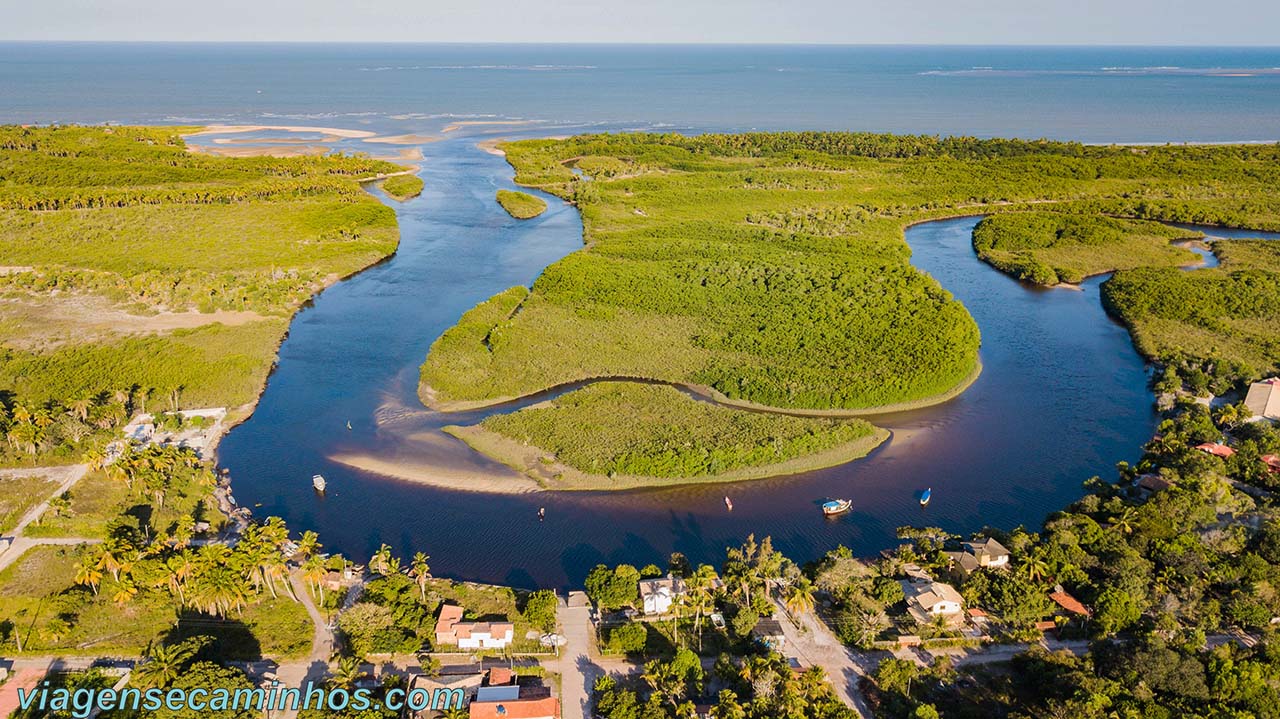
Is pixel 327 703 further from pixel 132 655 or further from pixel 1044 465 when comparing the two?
pixel 1044 465

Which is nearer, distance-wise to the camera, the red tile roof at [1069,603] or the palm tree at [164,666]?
the palm tree at [164,666]

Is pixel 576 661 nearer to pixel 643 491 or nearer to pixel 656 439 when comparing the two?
pixel 643 491

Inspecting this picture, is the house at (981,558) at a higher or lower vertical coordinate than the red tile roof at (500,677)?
higher

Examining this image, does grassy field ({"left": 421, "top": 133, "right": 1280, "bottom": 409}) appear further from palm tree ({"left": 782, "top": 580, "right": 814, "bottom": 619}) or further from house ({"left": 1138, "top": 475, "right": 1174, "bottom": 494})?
palm tree ({"left": 782, "top": 580, "right": 814, "bottom": 619})

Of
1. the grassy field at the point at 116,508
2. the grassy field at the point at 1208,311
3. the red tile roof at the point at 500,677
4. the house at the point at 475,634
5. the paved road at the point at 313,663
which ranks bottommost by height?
the paved road at the point at 313,663

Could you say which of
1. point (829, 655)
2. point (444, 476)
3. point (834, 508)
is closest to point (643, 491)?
point (834, 508)

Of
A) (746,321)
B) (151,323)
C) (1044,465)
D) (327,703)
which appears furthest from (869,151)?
(327,703)

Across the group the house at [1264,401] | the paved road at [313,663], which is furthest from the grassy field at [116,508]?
the house at [1264,401]

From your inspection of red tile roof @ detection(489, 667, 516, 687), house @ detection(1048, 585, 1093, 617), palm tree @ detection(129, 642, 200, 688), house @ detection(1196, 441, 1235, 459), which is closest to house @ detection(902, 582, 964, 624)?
house @ detection(1048, 585, 1093, 617)

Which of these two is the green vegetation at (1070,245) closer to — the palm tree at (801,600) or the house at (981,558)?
the house at (981,558)
